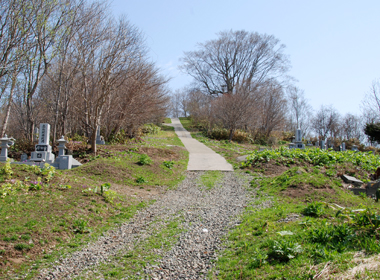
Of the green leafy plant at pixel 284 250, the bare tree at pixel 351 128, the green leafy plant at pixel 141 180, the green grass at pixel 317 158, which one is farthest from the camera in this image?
the bare tree at pixel 351 128

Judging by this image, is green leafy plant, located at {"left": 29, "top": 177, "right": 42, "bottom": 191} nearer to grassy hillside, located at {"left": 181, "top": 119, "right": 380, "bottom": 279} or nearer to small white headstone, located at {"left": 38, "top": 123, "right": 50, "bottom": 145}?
grassy hillside, located at {"left": 181, "top": 119, "right": 380, "bottom": 279}

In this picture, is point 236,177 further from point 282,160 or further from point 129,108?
point 129,108

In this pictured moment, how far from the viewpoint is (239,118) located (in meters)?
26.5

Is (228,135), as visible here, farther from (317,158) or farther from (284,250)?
(284,250)

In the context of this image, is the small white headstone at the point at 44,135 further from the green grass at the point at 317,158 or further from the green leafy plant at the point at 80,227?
the green grass at the point at 317,158

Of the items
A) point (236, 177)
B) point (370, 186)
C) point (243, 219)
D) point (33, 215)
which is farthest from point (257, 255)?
point (236, 177)

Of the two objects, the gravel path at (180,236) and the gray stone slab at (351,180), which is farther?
the gray stone slab at (351,180)

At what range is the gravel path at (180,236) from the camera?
146 inches

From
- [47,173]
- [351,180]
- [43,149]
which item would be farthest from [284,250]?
[43,149]

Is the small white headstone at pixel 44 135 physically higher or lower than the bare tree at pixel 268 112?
lower

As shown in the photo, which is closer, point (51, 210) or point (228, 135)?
point (51, 210)

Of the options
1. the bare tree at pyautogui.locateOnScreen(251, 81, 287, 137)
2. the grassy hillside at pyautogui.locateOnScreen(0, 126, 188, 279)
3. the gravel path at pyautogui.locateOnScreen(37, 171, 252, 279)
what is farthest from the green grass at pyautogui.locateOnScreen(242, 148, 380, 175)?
the bare tree at pyautogui.locateOnScreen(251, 81, 287, 137)

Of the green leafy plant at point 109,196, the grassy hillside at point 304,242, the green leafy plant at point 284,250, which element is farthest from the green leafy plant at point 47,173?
the green leafy plant at point 284,250

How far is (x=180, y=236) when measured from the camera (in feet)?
16.1
